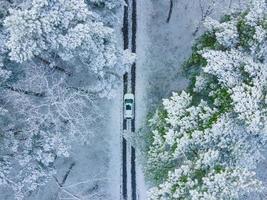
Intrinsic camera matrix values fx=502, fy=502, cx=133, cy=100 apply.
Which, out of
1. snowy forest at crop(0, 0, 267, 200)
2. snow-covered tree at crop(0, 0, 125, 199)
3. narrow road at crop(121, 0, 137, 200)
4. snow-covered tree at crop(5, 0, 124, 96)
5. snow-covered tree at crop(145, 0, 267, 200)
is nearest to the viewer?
snow-covered tree at crop(5, 0, 124, 96)

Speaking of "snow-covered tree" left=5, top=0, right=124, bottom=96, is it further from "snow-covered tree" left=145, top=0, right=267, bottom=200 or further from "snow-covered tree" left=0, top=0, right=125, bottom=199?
"snow-covered tree" left=145, top=0, right=267, bottom=200

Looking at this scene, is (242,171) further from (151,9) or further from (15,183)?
(151,9)

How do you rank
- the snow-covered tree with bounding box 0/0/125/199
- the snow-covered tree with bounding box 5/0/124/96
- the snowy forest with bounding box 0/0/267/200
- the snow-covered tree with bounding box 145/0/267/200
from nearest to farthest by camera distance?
the snow-covered tree with bounding box 5/0/124/96, the snow-covered tree with bounding box 145/0/267/200, the snowy forest with bounding box 0/0/267/200, the snow-covered tree with bounding box 0/0/125/199

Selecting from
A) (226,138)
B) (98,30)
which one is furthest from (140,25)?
(226,138)

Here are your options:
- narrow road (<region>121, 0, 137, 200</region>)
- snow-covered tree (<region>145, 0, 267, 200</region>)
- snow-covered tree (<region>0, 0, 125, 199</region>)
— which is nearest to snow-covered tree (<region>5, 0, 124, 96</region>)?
snow-covered tree (<region>0, 0, 125, 199</region>)

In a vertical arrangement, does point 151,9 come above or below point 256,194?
above

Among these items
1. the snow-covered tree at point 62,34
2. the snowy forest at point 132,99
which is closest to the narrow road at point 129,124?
the snowy forest at point 132,99
